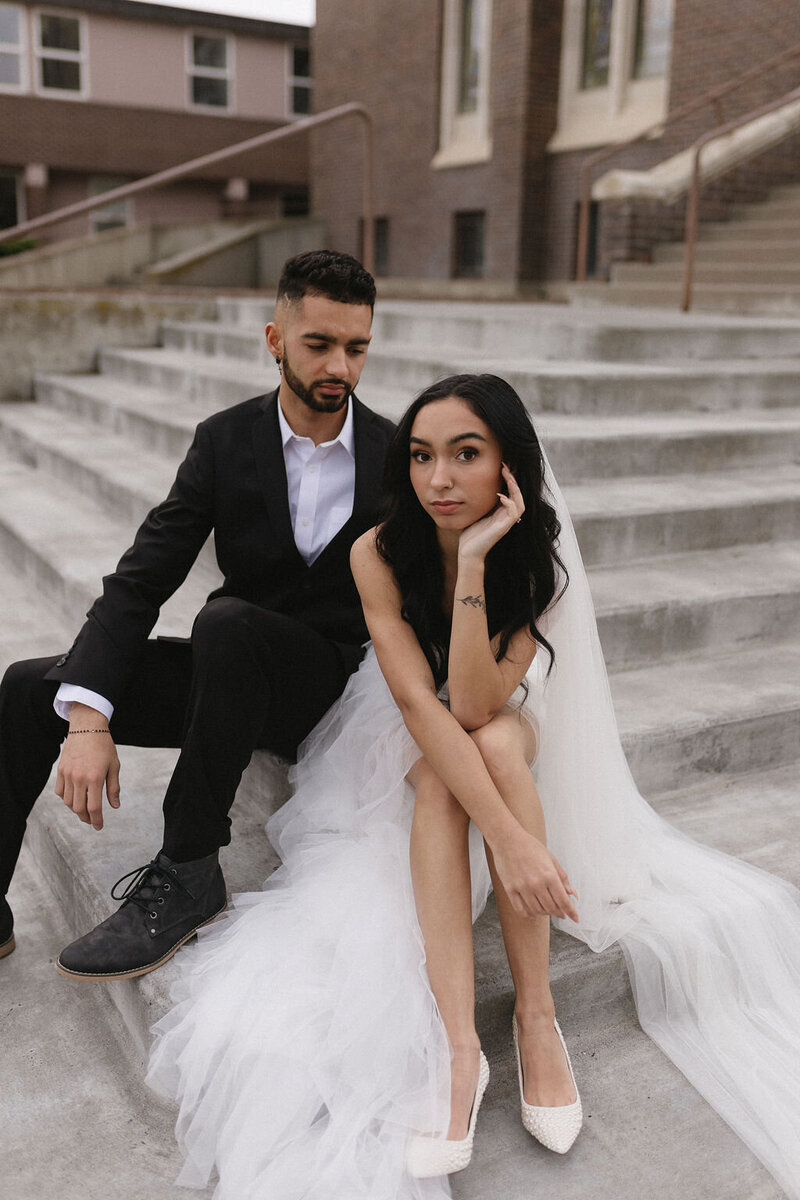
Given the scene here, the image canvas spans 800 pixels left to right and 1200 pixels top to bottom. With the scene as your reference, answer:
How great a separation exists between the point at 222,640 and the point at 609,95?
38.5 ft

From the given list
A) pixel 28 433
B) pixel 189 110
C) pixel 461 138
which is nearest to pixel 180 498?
pixel 28 433

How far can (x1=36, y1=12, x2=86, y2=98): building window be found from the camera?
1892 centimetres

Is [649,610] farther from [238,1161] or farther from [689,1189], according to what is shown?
[238,1161]

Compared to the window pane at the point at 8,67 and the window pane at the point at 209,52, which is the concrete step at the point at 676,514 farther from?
the window pane at the point at 209,52

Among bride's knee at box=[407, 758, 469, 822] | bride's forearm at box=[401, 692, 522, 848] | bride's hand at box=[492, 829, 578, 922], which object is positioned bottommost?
bride's hand at box=[492, 829, 578, 922]

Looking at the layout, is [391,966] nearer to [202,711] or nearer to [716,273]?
[202,711]

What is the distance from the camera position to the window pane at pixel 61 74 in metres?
19.1

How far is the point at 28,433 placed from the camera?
6020 millimetres

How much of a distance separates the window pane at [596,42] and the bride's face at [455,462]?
38.9 ft

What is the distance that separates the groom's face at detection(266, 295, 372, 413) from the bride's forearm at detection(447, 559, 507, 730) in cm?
58

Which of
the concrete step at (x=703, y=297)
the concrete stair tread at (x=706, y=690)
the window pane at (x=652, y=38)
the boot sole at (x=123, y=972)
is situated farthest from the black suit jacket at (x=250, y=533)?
the window pane at (x=652, y=38)

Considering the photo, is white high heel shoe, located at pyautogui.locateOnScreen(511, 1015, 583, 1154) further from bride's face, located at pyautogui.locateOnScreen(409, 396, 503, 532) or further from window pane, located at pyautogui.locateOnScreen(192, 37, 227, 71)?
window pane, located at pyautogui.locateOnScreen(192, 37, 227, 71)

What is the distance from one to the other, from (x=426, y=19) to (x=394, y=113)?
1352mm

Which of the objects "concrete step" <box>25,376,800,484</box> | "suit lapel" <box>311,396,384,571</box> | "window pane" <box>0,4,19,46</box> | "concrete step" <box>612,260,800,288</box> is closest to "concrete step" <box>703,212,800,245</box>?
"concrete step" <box>612,260,800,288</box>
